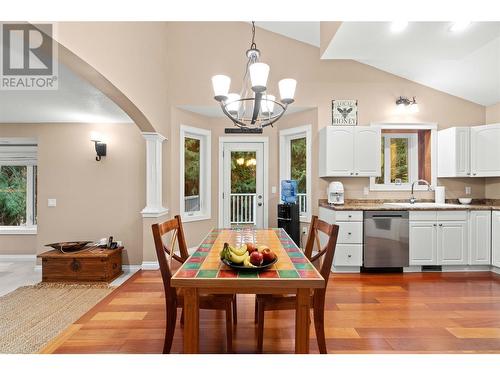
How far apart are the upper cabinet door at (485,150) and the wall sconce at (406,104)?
832 millimetres

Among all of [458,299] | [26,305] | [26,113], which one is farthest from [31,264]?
[458,299]

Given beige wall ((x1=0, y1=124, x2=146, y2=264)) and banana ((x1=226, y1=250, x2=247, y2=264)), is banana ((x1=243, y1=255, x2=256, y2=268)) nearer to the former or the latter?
banana ((x1=226, y1=250, x2=247, y2=264))

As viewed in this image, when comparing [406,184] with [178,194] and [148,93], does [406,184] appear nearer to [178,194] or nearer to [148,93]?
[178,194]

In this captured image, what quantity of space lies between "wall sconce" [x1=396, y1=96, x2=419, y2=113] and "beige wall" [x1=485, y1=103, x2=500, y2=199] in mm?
1099

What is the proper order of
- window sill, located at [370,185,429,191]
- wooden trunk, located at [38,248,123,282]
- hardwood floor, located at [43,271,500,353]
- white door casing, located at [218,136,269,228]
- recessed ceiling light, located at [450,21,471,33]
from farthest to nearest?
1. white door casing, located at [218,136,269,228]
2. window sill, located at [370,185,429,191]
3. wooden trunk, located at [38,248,123,282]
4. recessed ceiling light, located at [450,21,471,33]
5. hardwood floor, located at [43,271,500,353]

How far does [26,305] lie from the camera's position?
10.0ft

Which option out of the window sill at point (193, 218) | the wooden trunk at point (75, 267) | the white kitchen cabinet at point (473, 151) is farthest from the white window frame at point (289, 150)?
the wooden trunk at point (75, 267)

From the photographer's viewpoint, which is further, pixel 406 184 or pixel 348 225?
pixel 406 184

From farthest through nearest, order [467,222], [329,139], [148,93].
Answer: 1. [329,139]
2. [467,222]
3. [148,93]

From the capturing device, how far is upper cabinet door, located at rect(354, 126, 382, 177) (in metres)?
4.23

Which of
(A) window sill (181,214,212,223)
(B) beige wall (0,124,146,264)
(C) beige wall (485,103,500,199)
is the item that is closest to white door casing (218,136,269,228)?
(A) window sill (181,214,212,223)

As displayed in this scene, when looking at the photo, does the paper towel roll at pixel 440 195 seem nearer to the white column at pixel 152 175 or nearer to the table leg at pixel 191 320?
the white column at pixel 152 175
